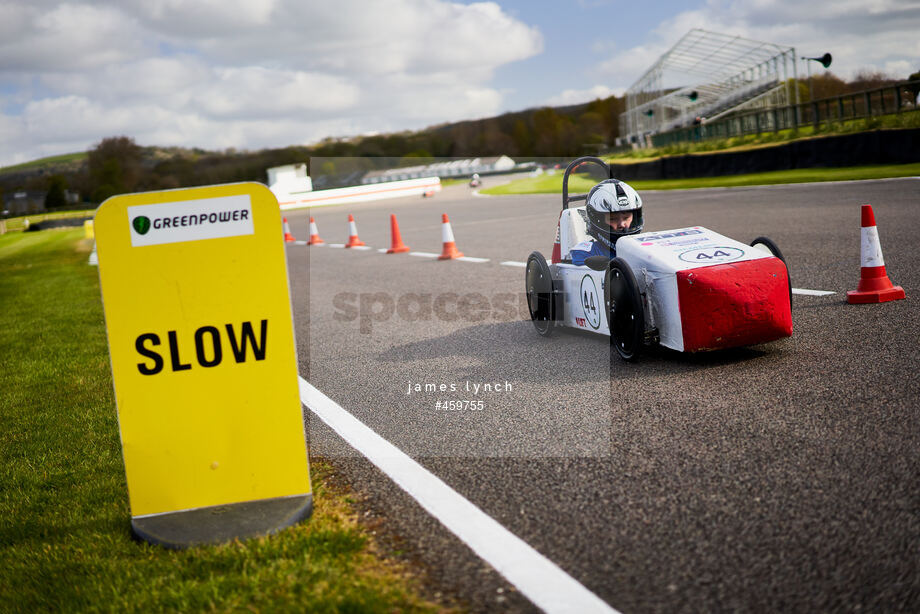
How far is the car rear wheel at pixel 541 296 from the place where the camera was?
6.61m

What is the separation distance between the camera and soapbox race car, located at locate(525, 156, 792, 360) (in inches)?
196

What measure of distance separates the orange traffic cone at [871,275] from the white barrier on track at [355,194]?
44.0m

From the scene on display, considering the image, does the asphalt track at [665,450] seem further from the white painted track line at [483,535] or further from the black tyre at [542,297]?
the black tyre at [542,297]

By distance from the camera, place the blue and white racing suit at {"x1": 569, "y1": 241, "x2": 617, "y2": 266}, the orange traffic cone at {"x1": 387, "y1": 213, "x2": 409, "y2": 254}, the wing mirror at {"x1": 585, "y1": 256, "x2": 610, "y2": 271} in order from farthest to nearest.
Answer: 1. the orange traffic cone at {"x1": 387, "y1": 213, "x2": 409, "y2": 254}
2. the blue and white racing suit at {"x1": 569, "y1": 241, "x2": 617, "y2": 266}
3. the wing mirror at {"x1": 585, "y1": 256, "x2": 610, "y2": 271}

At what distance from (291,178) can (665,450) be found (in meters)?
64.2

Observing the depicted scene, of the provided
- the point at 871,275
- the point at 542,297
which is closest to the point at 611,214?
the point at 542,297

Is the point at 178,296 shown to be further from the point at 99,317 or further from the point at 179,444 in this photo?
the point at 99,317

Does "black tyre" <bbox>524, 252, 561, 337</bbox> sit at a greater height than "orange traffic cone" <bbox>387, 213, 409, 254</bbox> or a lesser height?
lesser

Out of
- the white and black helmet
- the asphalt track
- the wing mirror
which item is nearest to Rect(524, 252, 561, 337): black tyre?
the asphalt track

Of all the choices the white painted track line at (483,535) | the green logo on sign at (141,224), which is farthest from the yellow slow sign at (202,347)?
the white painted track line at (483,535)

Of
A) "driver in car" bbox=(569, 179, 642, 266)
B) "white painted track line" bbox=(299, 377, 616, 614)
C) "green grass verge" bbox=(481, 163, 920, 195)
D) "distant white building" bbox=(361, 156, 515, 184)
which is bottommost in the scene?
"white painted track line" bbox=(299, 377, 616, 614)

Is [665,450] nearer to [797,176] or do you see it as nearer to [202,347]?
[202,347]

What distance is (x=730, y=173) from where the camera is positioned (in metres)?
26.5

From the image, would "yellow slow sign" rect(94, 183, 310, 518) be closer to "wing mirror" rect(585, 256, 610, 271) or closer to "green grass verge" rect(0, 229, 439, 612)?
"green grass verge" rect(0, 229, 439, 612)
